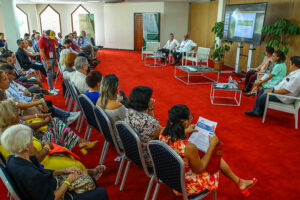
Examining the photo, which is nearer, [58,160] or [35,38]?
[58,160]

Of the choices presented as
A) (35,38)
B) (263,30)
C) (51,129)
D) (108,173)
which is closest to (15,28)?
(35,38)

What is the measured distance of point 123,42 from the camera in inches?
566

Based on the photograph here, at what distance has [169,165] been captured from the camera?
5.35 feet

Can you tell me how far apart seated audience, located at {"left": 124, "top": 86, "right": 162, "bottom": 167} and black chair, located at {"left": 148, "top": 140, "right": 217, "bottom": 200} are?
0.33 meters

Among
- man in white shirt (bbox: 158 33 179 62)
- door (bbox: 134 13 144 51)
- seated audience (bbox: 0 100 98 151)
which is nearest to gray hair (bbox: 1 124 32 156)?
seated audience (bbox: 0 100 98 151)

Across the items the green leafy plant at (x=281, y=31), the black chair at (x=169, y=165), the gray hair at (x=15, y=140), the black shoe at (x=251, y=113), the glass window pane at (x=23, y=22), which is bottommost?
the black shoe at (x=251, y=113)

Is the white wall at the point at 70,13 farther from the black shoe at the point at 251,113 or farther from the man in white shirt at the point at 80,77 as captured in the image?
the black shoe at the point at 251,113

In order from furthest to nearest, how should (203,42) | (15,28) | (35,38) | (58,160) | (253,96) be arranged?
1. (203,42)
2. (35,38)
3. (15,28)
4. (253,96)
5. (58,160)

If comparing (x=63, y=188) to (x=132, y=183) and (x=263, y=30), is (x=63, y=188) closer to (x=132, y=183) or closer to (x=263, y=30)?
(x=132, y=183)

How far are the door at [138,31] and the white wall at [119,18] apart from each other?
190 millimetres

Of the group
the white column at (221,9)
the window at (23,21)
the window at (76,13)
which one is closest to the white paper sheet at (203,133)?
the white column at (221,9)

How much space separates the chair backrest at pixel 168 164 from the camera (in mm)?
1539

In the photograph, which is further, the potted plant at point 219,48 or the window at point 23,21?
the window at point 23,21

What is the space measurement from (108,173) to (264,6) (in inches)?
232
